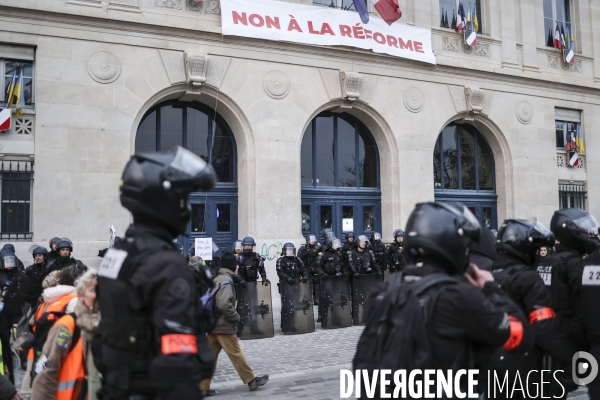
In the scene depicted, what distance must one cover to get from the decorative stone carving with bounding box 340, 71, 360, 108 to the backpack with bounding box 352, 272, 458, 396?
14713 mm

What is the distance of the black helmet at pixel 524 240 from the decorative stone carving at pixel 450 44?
1546cm

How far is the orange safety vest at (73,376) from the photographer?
4.15m

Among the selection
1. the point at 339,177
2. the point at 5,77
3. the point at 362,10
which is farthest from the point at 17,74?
the point at 339,177

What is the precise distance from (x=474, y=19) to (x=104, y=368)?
1906 centimetres

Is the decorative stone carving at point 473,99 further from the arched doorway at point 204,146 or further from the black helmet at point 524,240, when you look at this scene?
the black helmet at point 524,240

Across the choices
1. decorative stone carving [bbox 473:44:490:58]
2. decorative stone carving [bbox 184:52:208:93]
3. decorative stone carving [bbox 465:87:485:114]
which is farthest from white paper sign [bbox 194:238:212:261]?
decorative stone carving [bbox 473:44:490:58]

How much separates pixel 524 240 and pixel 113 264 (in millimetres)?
3102

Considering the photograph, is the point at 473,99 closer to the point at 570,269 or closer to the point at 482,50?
the point at 482,50

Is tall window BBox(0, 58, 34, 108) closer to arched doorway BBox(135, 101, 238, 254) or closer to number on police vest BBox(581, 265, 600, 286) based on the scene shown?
arched doorway BBox(135, 101, 238, 254)

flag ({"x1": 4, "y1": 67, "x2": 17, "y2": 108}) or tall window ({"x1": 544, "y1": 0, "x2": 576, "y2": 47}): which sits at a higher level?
tall window ({"x1": 544, "y1": 0, "x2": 576, "y2": 47})

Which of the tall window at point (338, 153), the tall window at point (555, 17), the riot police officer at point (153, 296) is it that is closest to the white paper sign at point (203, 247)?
the tall window at point (338, 153)

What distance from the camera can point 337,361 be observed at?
28.9 ft

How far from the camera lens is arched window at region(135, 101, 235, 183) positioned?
15.8 m

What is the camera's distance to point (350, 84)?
55.7 feet
